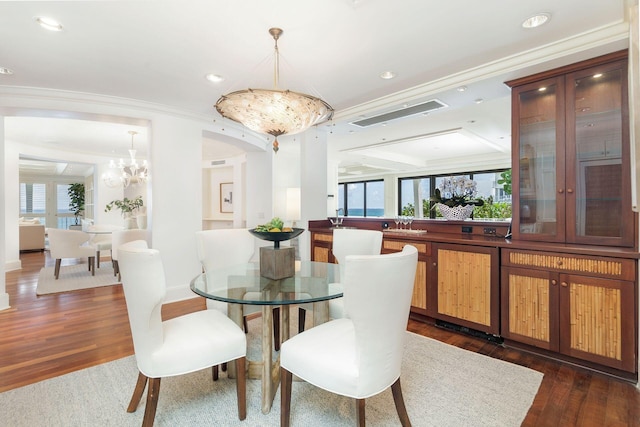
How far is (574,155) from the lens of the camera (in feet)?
8.36

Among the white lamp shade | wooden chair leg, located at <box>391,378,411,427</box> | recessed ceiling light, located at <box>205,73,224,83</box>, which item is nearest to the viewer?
wooden chair leg, located at <box>391,378,411,427</box>

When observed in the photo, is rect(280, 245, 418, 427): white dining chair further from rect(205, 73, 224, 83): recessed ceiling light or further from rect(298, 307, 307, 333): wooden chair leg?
rect(205, 73, 224, 83): recessed ceiling light

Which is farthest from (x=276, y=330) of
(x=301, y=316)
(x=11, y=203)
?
(x=11, y=203)

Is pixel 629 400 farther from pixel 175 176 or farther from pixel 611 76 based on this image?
pixel 175 176

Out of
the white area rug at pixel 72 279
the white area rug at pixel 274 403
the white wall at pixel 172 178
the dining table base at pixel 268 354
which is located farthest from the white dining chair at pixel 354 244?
the white area rug at pixel 72 279

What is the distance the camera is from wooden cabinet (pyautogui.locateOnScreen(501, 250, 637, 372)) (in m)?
2.10

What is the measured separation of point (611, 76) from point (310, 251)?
11.6 feet

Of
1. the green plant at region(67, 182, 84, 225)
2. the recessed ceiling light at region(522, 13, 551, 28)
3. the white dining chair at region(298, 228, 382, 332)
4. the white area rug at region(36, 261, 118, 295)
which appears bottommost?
the white area rug at region(36, 261, 118, 295)

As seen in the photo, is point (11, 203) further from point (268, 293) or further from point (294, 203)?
point (268, 293)

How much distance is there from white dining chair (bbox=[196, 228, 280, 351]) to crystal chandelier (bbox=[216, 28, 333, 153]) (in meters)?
0.93

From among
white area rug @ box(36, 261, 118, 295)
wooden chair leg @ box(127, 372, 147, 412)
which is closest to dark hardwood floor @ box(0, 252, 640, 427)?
white area rug @ box(36, 261, 118, 295)

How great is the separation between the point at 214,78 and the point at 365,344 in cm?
280

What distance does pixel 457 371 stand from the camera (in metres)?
2.23

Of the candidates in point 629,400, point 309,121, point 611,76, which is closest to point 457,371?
point 629,400
